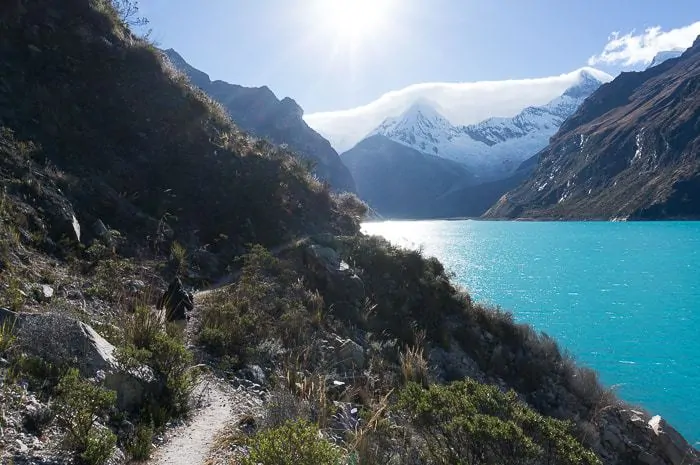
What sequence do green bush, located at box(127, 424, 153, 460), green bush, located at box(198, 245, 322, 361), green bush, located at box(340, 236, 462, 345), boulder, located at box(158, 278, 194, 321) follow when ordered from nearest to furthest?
green bush, located at box(127, 424, 153, 460)
green bush, located at box(198, 245, 322, 361)
boulder, located at box(158, 278, 194, 321)
green bush, located at box(340, 236, 462, 345)

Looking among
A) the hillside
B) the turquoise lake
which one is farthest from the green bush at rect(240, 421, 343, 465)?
the turquoise lake

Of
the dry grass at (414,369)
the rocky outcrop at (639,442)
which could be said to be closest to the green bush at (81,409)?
the dry grass at (414,369)

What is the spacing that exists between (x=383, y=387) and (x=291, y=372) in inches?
92.1

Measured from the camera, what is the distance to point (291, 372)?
8297mm

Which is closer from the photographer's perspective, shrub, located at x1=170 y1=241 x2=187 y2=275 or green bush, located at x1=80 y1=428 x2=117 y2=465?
green bush, located at x1=80 y1=428 x2=117 y2=465

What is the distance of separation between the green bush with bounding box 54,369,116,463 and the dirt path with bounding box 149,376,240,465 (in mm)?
768

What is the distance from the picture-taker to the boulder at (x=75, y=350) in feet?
18.7

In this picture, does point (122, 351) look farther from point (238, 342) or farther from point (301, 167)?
point (301, 167)

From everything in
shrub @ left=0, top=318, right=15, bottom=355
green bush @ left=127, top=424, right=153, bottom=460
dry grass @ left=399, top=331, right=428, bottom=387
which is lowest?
dry grass @ left=399, top=331, right=428, bottom=387

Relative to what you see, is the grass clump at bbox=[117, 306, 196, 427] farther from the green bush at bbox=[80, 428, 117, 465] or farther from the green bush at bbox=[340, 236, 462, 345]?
the green bush at bbox=[340, 236, 462, 345]

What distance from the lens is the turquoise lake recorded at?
2073cm

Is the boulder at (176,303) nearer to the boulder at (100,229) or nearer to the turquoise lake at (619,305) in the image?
the boulder at (100,229)

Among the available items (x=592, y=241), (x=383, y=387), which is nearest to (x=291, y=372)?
(x=383, y=387)

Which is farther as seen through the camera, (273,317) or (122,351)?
(273,317)
